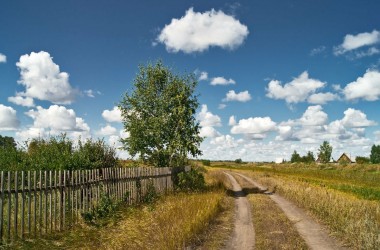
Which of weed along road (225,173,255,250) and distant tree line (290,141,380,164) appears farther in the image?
distant tree line (290,141,380,164)

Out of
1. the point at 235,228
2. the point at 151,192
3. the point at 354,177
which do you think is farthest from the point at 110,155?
the point at 354,177

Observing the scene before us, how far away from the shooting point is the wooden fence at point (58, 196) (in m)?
11.0

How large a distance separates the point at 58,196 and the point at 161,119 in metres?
14.2

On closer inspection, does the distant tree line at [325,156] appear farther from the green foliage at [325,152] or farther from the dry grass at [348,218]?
the dry grass at [348,218]

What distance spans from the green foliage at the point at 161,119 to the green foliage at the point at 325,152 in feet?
425

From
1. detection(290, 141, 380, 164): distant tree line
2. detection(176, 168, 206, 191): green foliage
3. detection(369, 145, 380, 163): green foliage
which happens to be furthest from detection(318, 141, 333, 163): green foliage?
detection(176, 168, 206, 191): green foliage

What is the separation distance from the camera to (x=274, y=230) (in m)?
13.2

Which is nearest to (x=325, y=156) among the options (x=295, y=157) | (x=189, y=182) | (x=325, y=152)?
(x=325, y=152)

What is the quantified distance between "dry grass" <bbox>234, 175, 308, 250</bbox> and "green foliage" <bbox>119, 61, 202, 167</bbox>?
30.4 ft

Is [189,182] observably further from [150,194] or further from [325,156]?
[325,156]

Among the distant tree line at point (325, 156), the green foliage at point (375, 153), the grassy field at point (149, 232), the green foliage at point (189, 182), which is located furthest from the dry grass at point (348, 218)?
the green foliage at point (375, 153)

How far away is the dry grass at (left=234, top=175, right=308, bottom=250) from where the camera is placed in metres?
11.0

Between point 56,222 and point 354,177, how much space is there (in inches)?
2067

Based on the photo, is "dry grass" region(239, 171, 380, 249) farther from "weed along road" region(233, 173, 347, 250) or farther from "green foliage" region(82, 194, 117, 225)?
"green foliage" region(82, 194, 117, 225)
